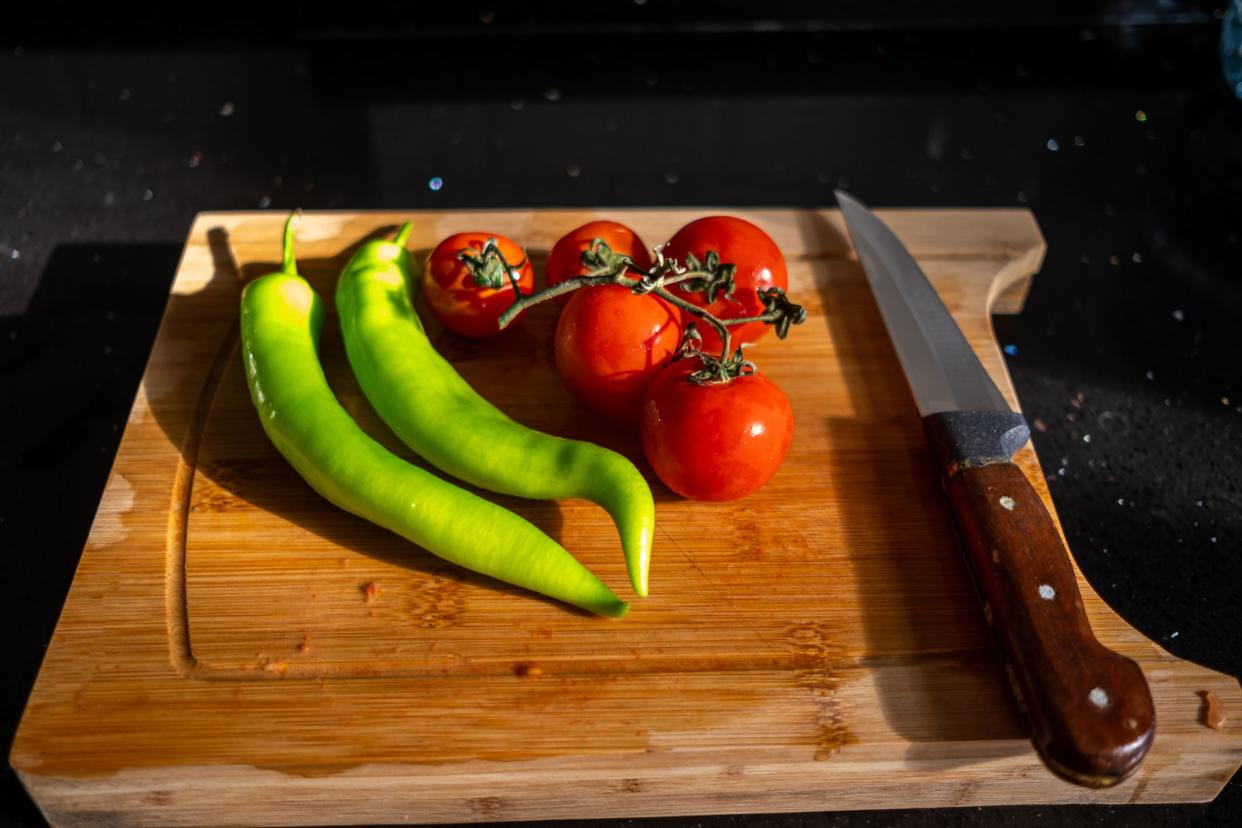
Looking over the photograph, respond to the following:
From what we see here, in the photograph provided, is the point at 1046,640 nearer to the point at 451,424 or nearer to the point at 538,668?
the point at 538,668

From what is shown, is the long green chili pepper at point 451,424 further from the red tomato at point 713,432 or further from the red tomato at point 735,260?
the red tomato at point 735,260

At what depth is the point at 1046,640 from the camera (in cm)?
83

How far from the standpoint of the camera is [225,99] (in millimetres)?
A: 1789

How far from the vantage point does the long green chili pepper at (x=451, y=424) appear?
36.5 inches

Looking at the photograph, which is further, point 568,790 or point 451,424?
point 451,424

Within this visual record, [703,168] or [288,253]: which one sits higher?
[288,253]

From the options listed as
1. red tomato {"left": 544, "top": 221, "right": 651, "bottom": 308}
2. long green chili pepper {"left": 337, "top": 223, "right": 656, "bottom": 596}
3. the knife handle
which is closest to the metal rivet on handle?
the knife handle

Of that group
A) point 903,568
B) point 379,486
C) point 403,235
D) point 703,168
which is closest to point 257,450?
point 379,486

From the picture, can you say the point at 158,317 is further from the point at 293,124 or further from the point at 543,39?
the point at 543,39

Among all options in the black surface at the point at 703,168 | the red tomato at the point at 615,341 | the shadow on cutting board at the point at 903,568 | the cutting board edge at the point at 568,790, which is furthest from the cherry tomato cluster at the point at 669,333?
the black surface at the point at 703,168

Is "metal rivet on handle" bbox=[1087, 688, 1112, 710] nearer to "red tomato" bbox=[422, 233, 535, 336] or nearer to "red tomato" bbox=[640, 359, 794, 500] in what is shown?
"red tomato" bbox=[640, 359, 794, 500]

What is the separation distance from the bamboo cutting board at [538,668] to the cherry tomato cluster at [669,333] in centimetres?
7

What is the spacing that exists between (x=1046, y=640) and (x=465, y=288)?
624 millimetres

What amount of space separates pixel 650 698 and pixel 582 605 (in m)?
0.09
